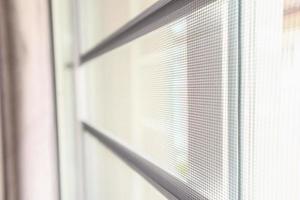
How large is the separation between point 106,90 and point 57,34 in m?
0.59

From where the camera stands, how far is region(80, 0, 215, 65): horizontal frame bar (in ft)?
2.27

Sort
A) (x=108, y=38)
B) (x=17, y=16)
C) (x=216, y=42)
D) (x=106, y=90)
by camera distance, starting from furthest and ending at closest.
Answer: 1. (x=17, y=16)
2. (x=106, y=90)
3. (x=108, y=38)
4. (x=216, y=42)

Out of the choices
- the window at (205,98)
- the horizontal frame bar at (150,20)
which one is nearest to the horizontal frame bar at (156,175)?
the window at (205,98)

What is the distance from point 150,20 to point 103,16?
688 millimetres

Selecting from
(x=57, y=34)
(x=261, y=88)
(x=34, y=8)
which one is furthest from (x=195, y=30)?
(x=57, y=34)

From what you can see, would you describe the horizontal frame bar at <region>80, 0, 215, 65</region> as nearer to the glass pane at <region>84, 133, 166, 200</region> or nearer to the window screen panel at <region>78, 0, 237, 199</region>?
the window screen panel at <region>78, 0, 237, 199</region>

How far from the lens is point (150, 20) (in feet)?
2.93

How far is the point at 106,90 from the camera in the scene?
1553 millimetres

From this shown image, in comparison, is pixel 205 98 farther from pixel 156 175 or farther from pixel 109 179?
pixel 109 179

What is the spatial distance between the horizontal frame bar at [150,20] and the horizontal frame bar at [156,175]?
343 millimetres

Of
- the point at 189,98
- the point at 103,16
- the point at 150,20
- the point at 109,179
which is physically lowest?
the point at 109,179

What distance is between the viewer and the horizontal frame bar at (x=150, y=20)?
0.69 m

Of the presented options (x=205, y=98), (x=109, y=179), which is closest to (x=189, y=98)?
(x=205, y=98)

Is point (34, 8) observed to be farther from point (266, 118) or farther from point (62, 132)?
point (266, 118)
